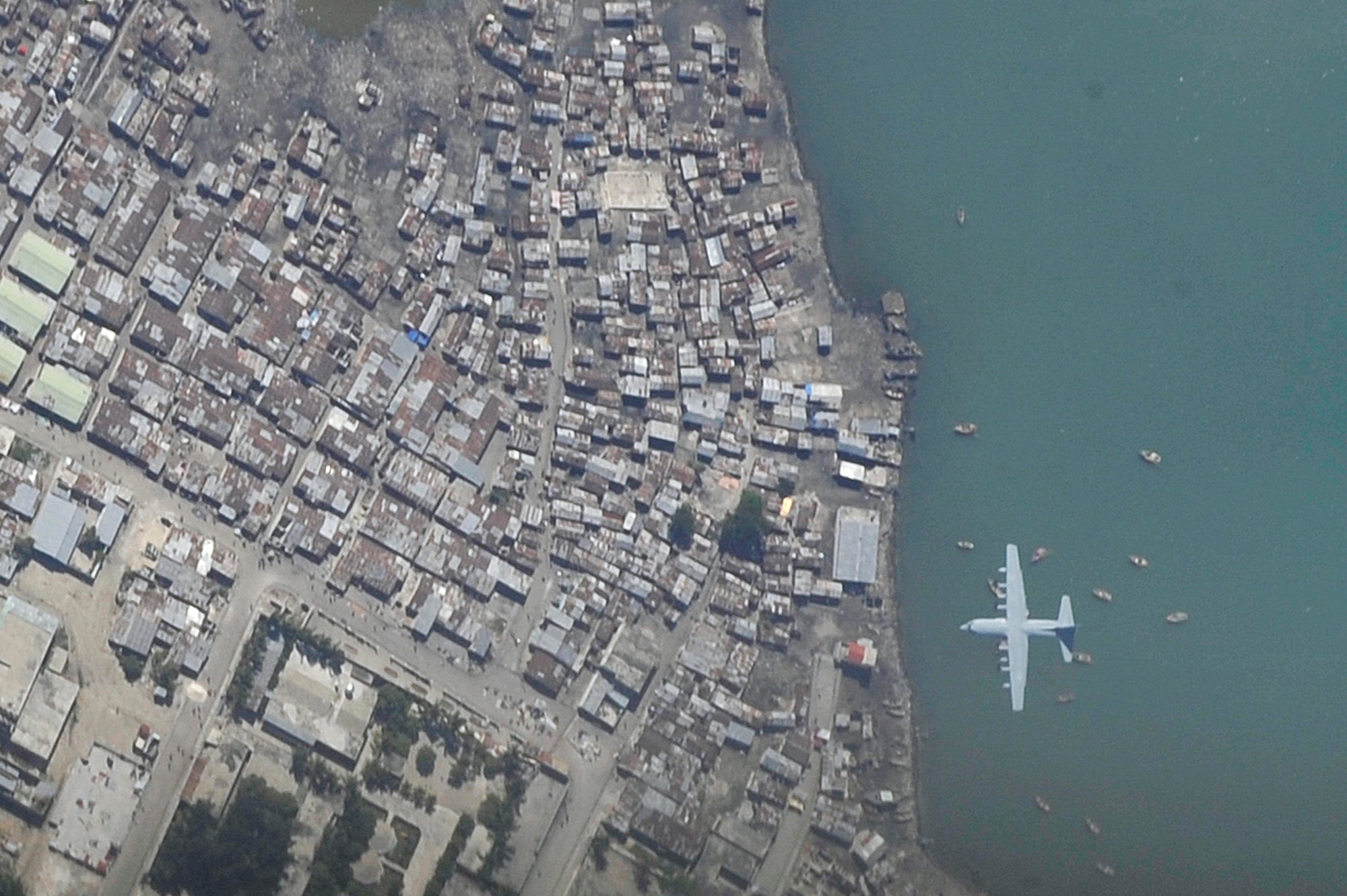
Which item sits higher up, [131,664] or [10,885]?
[131,664]

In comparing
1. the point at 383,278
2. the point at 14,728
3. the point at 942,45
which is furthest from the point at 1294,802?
the point at 14,728

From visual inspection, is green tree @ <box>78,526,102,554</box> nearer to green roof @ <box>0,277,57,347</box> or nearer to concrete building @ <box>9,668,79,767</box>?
concrete building @ <box>9,668,79,767</box>

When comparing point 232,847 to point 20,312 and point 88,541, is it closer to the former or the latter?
point 88,541

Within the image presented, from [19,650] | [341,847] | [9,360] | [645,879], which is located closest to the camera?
[19,650]

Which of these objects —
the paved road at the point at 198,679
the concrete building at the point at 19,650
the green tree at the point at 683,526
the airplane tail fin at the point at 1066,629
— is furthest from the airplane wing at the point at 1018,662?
the concrete building at the point at 19,650

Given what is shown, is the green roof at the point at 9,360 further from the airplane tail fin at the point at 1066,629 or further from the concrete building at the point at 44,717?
the airplane tail fin at the point at 1066,629

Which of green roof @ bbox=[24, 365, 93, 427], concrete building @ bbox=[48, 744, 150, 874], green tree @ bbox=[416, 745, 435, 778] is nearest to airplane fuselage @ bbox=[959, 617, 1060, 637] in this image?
green tree @ bbox=[416, 745, 435, 778]

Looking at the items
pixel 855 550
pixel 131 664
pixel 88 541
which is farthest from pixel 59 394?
pixel 855 550
